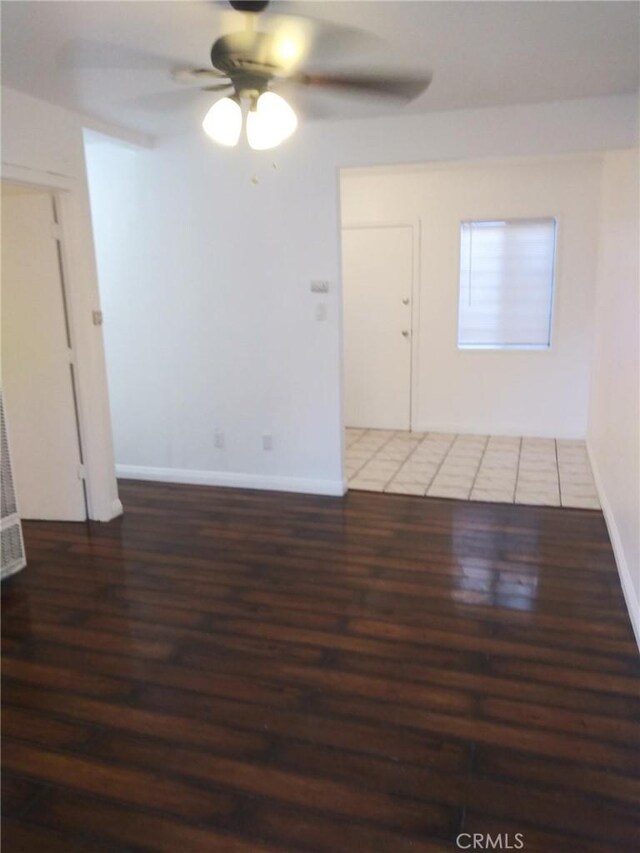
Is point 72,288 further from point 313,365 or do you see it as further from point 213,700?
point 213,700

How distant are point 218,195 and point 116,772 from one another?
353 cm

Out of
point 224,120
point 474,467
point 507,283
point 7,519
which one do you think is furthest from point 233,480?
point 507,283

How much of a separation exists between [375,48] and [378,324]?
3643 mm

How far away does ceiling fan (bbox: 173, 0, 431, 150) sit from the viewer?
7.13ft

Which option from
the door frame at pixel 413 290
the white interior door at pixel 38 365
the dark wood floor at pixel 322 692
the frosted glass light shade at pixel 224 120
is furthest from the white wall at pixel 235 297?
the door frame at pixel 413 290

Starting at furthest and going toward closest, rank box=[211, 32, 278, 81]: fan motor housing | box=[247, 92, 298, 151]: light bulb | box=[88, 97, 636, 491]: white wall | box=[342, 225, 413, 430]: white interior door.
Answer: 1. box=[342, 225, 413, 430]: white interior door
2. box=[88, 97, 636, 491]: white wall
3. box=[247, 92, 298, 151]: light bulb
4. box=[211, 32, 278, 81]: fan motor housing

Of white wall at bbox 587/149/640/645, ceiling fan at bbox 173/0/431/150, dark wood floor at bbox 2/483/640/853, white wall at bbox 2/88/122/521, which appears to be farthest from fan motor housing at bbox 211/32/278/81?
dark wood floor at bbox 2/483/640/853

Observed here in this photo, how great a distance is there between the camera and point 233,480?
15.3 ft

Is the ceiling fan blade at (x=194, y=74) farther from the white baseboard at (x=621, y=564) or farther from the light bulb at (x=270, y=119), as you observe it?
the white baseboard at (x=621, y=564)

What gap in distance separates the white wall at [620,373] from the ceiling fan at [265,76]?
5.23 feet

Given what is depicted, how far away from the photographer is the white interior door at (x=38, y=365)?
3.66 metres

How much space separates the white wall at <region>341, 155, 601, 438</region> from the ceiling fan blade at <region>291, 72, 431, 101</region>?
10.1 ft

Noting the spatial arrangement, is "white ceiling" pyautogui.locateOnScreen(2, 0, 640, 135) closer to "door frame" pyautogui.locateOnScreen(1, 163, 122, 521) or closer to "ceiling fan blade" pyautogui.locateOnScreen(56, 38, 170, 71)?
"ceiling fan blade" pyautogui.locateOnScreen(56, 38, 170, 71)

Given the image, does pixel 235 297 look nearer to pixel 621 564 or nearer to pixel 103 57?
pixel 103 57
